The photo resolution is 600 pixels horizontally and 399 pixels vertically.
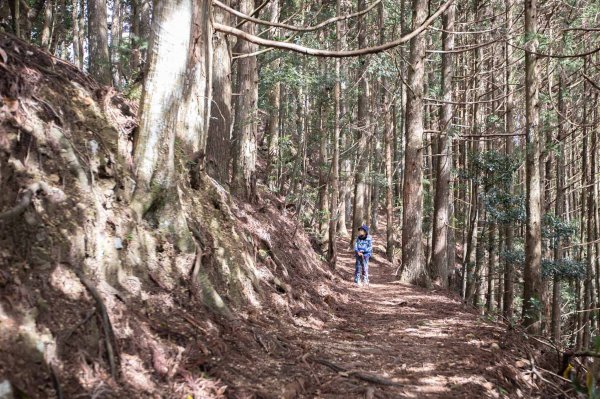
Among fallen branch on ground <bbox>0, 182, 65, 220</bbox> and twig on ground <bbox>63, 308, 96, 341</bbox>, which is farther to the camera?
fallen branch on ground <bbox>0, 182, 65, 220</bbox>

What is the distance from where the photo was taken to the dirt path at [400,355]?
4.72 meters

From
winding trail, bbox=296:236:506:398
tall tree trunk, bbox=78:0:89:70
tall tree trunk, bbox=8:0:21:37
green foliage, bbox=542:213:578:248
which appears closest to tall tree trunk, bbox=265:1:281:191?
tall tree trunk, bbox=78:0:89:70

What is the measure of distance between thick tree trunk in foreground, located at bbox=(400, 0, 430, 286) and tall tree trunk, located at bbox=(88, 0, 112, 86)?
864 centimetres

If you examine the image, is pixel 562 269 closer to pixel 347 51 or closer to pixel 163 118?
pixel 347 51

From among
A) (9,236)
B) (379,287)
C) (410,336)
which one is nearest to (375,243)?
(379,287)

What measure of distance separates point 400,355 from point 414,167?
25.7 ft

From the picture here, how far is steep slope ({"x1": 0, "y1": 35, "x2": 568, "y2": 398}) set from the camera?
336 centimetres

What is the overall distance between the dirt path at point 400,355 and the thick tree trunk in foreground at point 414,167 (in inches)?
131

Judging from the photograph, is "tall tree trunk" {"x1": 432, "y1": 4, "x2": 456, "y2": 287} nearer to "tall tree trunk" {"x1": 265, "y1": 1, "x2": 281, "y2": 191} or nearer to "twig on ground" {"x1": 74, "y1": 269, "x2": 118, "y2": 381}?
"tall tree trunk" {"x1": 265, "y1": 1, "x2": 281, "y2": 191}

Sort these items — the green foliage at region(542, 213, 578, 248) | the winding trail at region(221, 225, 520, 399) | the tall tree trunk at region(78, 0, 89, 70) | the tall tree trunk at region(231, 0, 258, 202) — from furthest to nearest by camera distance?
the tall tree trunk at region(78, 0, 89, 70) → the green foliage at region(542, 213, 578, 248) → the tall tree trunk at region(231, 0, 258, 202) → the winding trail at region(221, 225, 520, 399)

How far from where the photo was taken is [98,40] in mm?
14961

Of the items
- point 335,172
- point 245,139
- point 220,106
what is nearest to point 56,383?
point 220,106

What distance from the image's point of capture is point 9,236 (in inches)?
139

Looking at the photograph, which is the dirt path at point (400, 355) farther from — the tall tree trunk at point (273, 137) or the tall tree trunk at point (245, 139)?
the tall tree trunk at point (273, 137)
